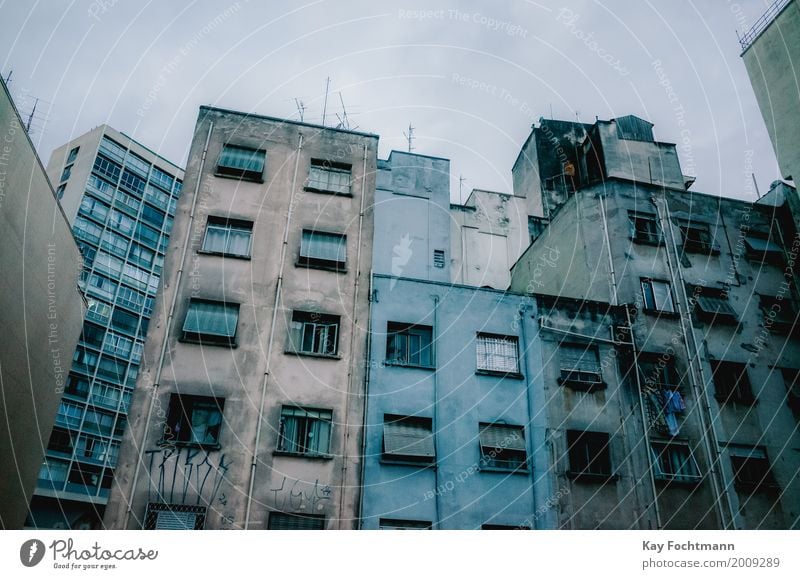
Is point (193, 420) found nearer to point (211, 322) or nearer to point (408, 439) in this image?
point (211, 322)

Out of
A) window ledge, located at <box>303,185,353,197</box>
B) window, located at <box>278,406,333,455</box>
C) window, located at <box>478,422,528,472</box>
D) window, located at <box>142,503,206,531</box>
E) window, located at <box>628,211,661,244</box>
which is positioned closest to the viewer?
window, located at <box>142,503,206,531</box>

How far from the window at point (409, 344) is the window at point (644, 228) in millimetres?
10258

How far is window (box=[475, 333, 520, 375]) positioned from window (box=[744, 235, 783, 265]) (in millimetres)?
12068

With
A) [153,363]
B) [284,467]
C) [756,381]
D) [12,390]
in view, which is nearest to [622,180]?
[756,381]

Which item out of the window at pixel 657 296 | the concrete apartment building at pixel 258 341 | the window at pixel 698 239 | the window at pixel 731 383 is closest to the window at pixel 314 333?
the concrete apartment building at pixel 258 341

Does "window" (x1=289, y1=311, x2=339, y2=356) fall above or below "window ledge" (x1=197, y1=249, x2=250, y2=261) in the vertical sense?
below

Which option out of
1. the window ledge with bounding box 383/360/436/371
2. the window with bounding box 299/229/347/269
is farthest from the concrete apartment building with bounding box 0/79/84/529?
the window ledge with bounding box 383/360/436/371

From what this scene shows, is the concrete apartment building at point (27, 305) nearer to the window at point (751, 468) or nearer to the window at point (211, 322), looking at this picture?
the window at point (211, 322)

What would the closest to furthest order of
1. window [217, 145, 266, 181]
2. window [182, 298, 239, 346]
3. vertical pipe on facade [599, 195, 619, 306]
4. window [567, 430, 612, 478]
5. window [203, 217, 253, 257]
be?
1. window [182, 298, 239, 346]
2. window [567, 430, 612, 478]
3. window [203, 217, 253, 257]
4. window [217, 145, 266, 181]
5. vertical pipe on facade [599, 195, 619, 306]

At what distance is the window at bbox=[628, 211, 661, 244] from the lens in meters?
24.9

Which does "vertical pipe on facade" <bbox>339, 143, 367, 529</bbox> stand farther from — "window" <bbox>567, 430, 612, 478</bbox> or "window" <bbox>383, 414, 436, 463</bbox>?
"window" <bbox>567, 430, 612, 478</bbox>

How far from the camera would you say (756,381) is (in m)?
22.5

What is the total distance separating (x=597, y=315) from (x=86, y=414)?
47.0 m

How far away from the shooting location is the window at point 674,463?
20062mm
